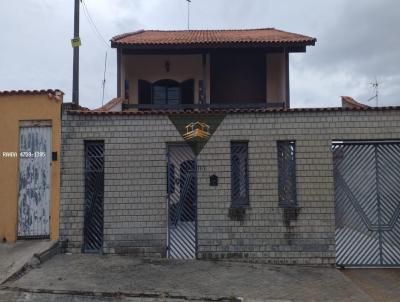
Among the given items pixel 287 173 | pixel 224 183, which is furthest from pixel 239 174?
pixel 287 173

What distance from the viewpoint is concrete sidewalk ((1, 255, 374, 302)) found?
710cm

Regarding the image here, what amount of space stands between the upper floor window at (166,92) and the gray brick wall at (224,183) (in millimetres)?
5608

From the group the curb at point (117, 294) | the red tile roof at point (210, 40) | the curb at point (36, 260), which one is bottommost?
the curb at point (117, 294)

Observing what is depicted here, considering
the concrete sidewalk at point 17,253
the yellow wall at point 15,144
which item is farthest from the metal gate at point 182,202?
the concrete sidewalk at point 17,253

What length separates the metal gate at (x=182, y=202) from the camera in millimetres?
9414

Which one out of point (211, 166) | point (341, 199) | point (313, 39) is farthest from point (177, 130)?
point (313, 39)

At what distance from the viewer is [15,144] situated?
9711 mm

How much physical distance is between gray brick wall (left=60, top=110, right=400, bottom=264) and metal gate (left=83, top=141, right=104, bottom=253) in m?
0.16

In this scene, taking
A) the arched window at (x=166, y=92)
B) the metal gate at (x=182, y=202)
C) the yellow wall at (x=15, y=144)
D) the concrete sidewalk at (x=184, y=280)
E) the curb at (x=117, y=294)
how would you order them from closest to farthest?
the curb at (x=117, y=294) < the concrete sidewalk at (x=184, y=280) < the metal gate at (x=182, y=202) < the yellow wall at (x=15, y=144) < the arched window at (x=166, y=92)

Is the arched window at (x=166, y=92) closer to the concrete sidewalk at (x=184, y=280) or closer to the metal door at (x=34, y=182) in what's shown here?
the metal door at (x=34, y=182)

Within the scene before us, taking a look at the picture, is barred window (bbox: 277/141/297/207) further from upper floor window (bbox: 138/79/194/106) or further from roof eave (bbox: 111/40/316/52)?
upper floor window (bbox: 138/79/194/106)

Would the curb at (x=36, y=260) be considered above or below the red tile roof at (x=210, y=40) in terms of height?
below

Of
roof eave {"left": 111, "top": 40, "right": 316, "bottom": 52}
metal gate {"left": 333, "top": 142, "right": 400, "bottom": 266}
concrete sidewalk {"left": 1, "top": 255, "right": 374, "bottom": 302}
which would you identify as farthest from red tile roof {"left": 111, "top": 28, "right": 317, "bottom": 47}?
concrete sidewalk {"left": 1, "top": 255, "right": 374, "bottom": 302}

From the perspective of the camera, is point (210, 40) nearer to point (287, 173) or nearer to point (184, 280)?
point (287, 173)
